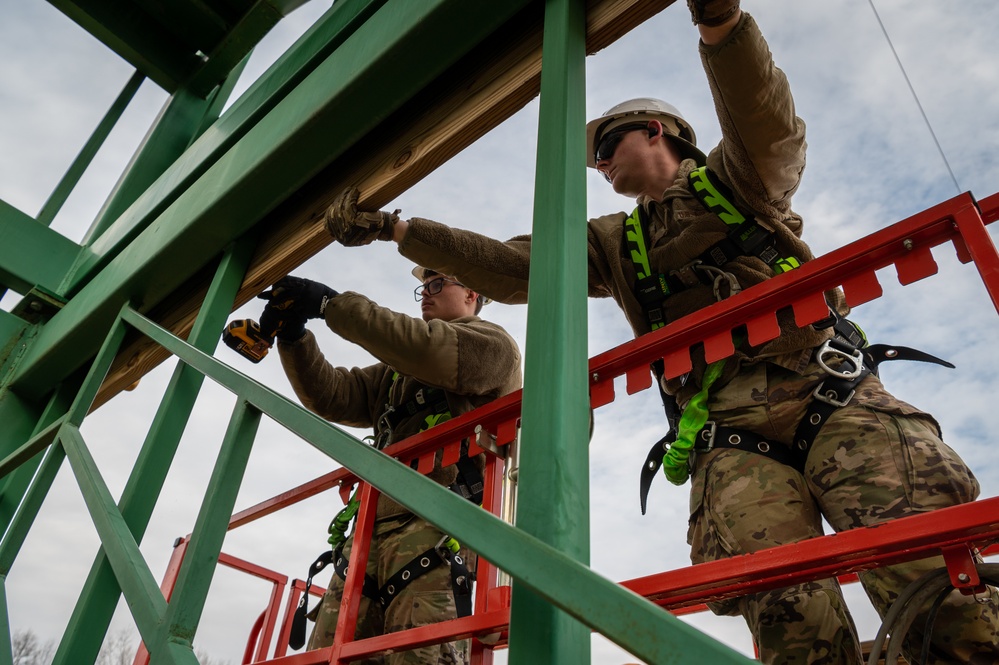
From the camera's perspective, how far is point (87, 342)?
318cm

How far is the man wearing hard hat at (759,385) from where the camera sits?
5.61 feet

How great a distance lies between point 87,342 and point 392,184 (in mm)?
1756

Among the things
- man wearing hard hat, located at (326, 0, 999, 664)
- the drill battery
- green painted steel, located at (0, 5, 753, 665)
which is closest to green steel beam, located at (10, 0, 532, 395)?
green painted steel, located at (0, 5, 753, 665)

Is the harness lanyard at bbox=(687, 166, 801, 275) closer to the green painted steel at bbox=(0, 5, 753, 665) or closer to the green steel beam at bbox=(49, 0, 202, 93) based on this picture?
the green painted steel at bbox=(0, 5, 753, 665)

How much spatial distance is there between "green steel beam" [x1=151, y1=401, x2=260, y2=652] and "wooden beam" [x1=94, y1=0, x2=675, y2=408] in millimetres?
979

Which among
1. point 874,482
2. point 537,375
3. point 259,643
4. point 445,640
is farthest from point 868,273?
point 259,643

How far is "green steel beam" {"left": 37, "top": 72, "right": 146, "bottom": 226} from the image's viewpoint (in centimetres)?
364

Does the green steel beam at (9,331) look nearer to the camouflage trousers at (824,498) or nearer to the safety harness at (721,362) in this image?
the safety harness at (721,362)

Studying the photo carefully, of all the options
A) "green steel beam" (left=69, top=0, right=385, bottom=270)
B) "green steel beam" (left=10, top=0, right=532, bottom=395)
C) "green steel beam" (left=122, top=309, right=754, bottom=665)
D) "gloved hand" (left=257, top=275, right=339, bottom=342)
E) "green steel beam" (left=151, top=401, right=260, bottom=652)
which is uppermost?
"green steel beam" (left=69, top=0, right=385, bottom=270)

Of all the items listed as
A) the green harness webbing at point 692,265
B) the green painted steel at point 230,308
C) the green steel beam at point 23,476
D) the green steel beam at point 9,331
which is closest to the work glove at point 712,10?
the green painted steel at point 230,308

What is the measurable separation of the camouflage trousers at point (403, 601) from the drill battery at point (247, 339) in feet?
3.17

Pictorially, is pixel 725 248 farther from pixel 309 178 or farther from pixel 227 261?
pixel 227 261

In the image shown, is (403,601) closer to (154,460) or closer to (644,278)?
(154,460)

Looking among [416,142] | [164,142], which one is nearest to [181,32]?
[164,142]
